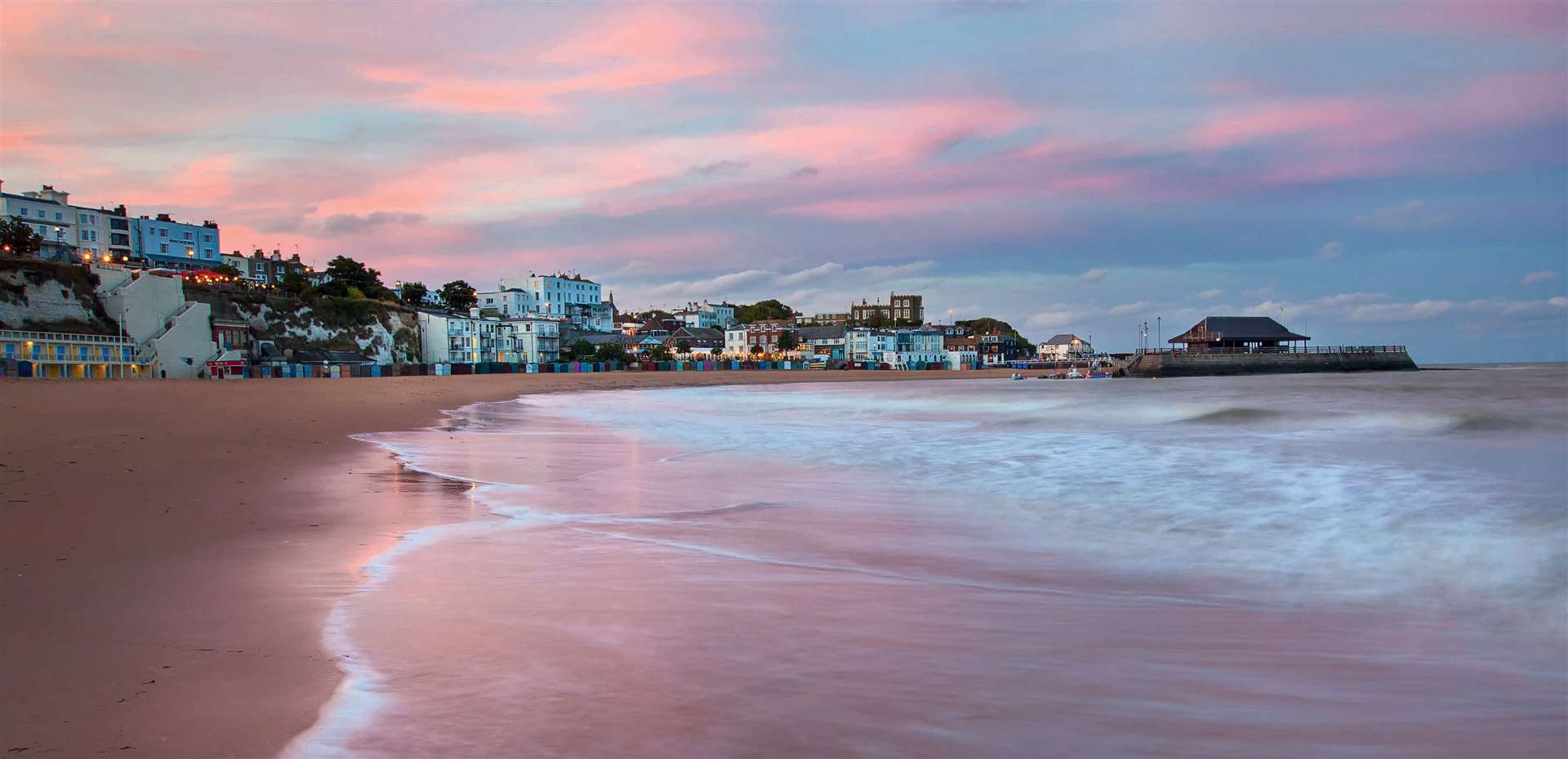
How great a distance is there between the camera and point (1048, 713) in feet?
11.2

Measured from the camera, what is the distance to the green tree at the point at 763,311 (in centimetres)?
14138

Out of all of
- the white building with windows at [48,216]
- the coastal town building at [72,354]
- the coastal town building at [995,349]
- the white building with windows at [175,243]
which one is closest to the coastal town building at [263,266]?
the white building with windows at [175,243]

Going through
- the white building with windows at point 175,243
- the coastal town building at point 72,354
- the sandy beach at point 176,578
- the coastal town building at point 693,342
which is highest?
the white building with windows at point 175,243

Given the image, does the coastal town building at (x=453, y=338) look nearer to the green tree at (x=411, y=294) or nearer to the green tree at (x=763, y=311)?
the green tree at (x=411, y=294)

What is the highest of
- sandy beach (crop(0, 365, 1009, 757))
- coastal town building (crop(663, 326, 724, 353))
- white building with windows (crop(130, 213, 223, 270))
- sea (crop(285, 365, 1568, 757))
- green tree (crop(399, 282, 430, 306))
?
white building with windows (crop(130, 213, 223, 270))

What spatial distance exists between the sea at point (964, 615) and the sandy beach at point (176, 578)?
12.1 inches

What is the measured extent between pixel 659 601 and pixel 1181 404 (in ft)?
92.1

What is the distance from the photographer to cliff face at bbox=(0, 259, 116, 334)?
4600 centimetres

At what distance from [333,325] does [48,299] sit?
56.8ft

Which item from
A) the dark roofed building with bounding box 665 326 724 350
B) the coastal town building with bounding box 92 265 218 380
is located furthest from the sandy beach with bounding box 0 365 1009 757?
the dark roofed building with bounding box 665 326 724 350

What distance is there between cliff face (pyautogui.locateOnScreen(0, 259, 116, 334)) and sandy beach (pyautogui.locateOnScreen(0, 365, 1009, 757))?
151ft

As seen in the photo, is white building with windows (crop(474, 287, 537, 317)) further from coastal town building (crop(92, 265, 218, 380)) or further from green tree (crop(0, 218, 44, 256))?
coastal town building (crop(92, 265, 218, 380))

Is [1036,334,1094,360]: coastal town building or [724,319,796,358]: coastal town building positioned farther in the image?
[1036,334,1094,360]: coastal town building

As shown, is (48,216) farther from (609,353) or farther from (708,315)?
(708,315)
